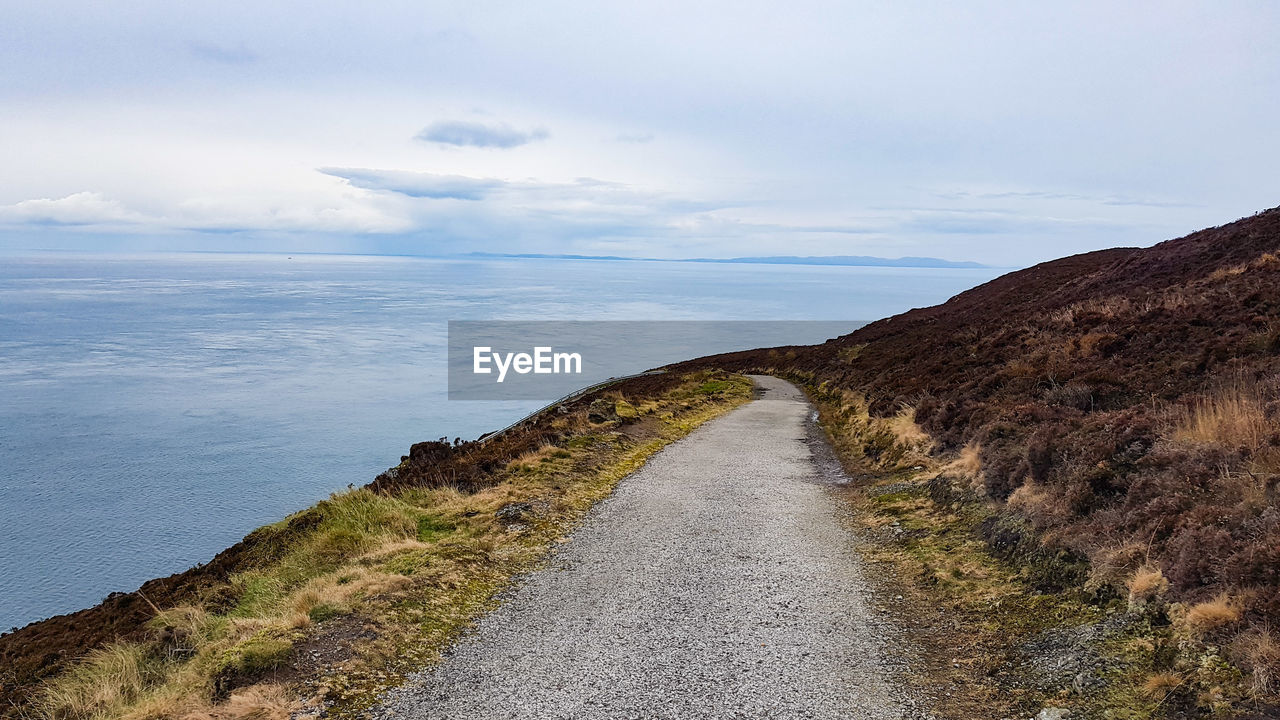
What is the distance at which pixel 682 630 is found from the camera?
23.4 feet

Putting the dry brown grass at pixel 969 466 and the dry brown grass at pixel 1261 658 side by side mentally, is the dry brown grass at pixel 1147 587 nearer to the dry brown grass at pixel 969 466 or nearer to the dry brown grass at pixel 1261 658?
the dry brown grass at pixel 1261 658

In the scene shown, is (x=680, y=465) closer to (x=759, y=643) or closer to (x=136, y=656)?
(x=759, y=643)

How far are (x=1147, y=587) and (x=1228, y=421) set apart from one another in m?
3.14

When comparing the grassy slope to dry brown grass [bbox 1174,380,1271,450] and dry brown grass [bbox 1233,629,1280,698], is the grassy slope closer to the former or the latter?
dry brown grass [bbox 1233,629,1280,698]

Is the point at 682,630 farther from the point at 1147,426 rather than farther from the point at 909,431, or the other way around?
the point at 909,431

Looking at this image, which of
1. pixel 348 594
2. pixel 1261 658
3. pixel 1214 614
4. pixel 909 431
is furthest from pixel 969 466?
pixel 348 594

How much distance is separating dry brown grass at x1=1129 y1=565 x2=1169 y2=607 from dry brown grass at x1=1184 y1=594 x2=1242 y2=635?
0.66m

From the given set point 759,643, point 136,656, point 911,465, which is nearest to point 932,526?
point 911,465

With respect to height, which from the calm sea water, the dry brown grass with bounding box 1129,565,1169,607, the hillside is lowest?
the calm sea water

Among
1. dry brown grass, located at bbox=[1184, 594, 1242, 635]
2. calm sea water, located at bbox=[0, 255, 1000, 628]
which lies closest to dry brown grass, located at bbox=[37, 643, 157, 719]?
dry brown grass, located at bbox=[1184, 594, 1242, 635]

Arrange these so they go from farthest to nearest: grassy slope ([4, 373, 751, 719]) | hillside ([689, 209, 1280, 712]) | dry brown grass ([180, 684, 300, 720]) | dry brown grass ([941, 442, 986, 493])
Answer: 1. dry brown grass ([941, 442, 986, 493])
2. grassy slope ([4, 373, 751, 719])
3. hillside ([689, 209, 1280, 712])
4. dry brown grass ([180, 684, 300, 720])

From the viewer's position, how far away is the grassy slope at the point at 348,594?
6.20 meters

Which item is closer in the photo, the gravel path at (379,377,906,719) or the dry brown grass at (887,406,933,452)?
the gravel path at (379,377,906,719)

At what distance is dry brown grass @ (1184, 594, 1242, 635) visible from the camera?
5305 mm
